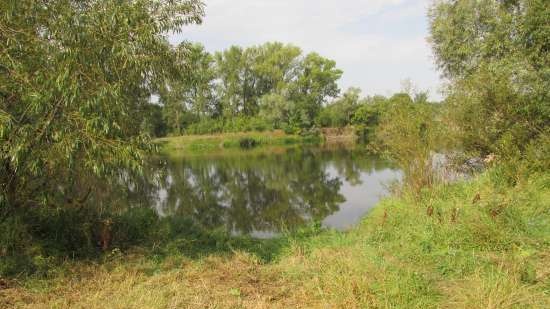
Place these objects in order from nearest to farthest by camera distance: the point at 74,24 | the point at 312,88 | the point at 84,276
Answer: the point at 74,24, the point at 84,276, the point at 312,88

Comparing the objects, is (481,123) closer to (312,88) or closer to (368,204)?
(368,204)

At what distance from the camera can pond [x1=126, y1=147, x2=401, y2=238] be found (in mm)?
11875

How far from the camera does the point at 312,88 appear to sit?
55.7 meters

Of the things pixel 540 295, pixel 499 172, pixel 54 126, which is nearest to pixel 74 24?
pixel 54 126

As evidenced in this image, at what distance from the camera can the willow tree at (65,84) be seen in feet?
14.2

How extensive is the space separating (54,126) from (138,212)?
4.24m

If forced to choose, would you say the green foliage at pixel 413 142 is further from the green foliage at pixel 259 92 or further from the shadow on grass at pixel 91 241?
the green foliage at pixel 259 92

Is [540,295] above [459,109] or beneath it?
beneath

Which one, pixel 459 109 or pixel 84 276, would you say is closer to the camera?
pixel 84 276

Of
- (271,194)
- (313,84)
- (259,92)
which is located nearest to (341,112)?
(313,84)

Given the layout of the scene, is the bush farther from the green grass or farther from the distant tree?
the distant tree

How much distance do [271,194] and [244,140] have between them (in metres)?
29.3

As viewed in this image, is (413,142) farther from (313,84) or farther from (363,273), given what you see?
(313,84)

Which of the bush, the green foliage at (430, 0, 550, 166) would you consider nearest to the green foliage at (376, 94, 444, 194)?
the green foliage at (430, 0, 550, 166)
